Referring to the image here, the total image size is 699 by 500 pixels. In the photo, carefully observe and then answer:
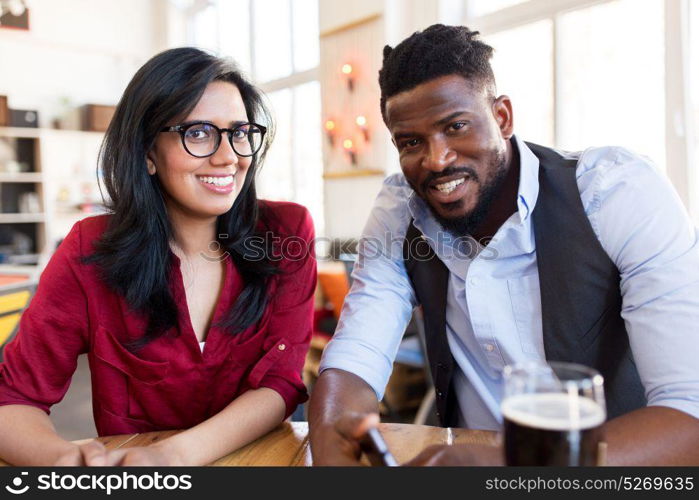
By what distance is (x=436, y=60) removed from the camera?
129 centimetres

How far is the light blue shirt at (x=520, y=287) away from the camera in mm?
1026

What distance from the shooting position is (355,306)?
1.36 meters

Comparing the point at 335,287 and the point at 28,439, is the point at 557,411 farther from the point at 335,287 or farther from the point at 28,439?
the point at 335,287

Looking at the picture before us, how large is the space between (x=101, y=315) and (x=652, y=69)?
2.78m

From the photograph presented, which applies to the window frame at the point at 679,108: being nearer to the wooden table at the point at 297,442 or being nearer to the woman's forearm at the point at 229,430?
the wooden table at the point at 297,442

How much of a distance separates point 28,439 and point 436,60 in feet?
3.61

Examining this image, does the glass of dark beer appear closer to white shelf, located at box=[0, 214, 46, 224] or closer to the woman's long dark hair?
the woman's long dark hair

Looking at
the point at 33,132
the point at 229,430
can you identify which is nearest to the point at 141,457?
the point at 229,430

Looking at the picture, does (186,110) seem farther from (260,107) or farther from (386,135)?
(386,135)

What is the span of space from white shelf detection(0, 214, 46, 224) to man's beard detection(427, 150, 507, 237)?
624 centimetres

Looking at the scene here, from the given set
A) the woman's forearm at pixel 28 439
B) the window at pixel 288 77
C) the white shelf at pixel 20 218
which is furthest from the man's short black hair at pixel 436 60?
the white shelf at pixel 20 218

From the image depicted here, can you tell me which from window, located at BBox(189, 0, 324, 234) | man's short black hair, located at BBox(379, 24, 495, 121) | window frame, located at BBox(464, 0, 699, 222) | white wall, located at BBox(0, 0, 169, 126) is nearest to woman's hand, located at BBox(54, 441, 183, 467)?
man's short black hair, located at BBox(379, 24, 495, 121)

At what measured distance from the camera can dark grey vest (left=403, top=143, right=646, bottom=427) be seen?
46.2 inches
